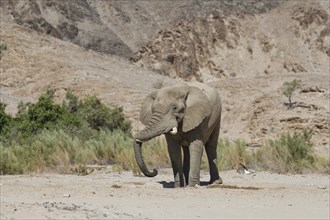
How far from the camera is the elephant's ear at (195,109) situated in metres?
10.5

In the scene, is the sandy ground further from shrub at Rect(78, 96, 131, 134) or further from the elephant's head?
shrub at Rect(78, 96, 131, 134)

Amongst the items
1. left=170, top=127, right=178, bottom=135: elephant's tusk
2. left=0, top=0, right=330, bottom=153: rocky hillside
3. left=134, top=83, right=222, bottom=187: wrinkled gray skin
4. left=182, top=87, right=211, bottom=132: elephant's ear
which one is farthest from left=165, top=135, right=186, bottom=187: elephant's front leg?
left=0, top=0, right=330, bottom=153: rocky hillside

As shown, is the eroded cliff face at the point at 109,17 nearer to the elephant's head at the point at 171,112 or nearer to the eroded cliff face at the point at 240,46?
the eroded cliff face at the point at 240,46

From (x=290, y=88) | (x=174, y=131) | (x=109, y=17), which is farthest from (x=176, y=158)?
(x=109, y=17)

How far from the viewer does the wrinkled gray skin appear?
10.1 m

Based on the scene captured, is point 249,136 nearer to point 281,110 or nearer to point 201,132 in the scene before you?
point 281,110

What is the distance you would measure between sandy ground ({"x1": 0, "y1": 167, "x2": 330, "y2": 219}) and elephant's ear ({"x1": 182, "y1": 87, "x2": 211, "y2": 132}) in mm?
1057

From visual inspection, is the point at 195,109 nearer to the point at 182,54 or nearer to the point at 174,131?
the point at 174,131

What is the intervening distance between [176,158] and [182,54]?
182 feet

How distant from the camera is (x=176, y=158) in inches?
427

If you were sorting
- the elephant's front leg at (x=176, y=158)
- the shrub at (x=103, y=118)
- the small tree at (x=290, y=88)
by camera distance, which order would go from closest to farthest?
the elephant's front leg at (x=176, y=158), the shrub at (x=103, y=118), the small tree at (x=290, y=88)

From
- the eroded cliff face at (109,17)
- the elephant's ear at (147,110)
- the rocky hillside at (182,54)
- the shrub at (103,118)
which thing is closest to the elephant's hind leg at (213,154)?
the elephant's ear at (147,110)

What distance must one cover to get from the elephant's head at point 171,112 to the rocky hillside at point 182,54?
19.1 metres

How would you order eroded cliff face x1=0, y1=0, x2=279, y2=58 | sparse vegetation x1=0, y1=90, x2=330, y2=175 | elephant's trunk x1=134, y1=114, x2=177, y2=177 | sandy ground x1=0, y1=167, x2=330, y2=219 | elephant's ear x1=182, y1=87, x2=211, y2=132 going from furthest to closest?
1. eroded cliff face x1=0, y1=0, x2=279, y2=58
2. sparse vegetation x1=0, y1=90, x2=330, y2=175
3. elephant's ear x1=182, y1=87, x2=211, y2=132
4. elephant's trunk x1=134, y1=114, x2=177, y2=177
5. sandy ground x1=0, y1=167, x2=330, y2=219
